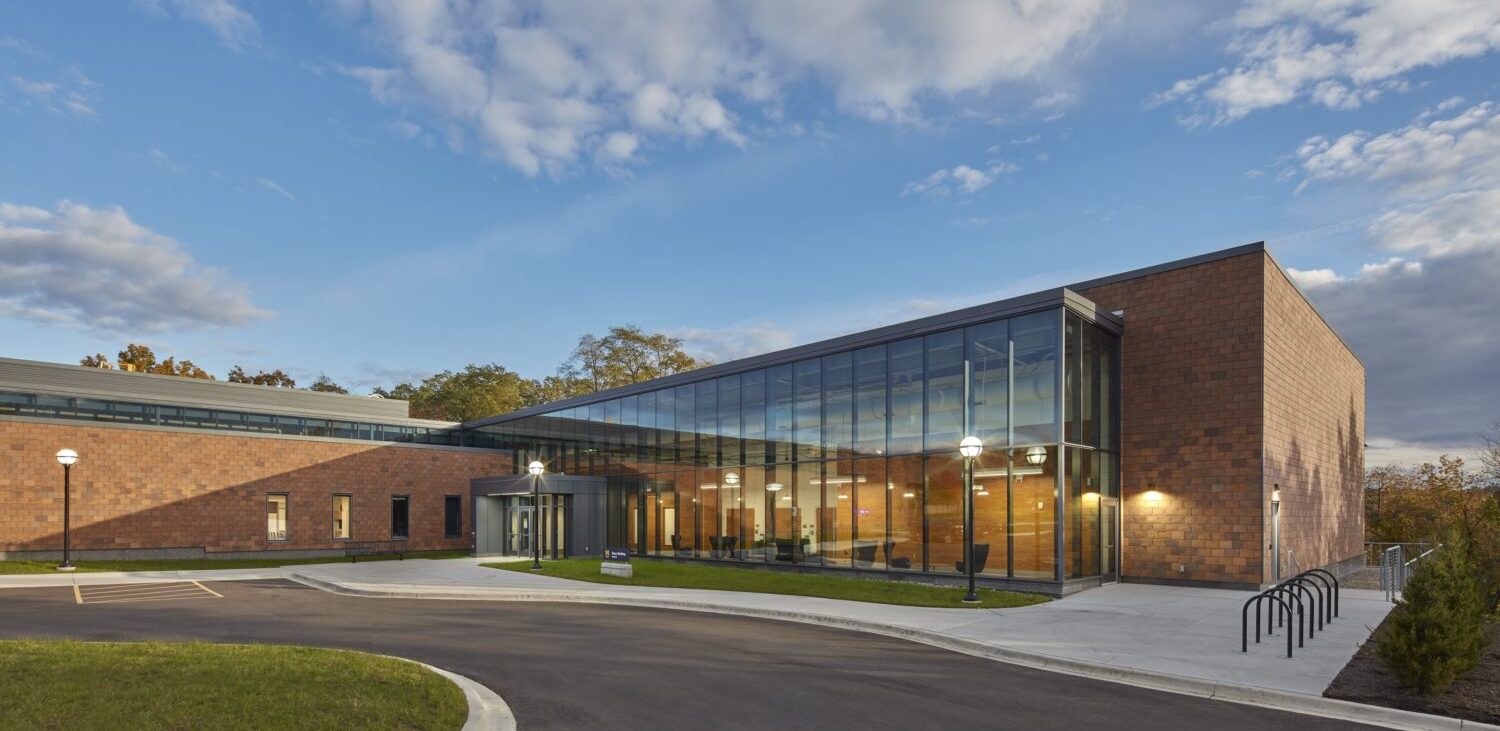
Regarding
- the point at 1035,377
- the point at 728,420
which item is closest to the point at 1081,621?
the point at 1035,377

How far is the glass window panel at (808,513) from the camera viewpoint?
27453mm

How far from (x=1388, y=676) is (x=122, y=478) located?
37709 millimetres

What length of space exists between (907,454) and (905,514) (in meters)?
1.66

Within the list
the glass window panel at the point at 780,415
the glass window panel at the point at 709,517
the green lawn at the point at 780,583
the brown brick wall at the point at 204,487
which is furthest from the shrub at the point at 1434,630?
the brown brick wall at the point at 204,487

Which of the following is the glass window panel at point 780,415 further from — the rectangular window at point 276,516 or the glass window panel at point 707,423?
the rectangular window at point 276,516

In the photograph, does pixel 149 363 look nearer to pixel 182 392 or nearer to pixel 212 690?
pixel 182 392

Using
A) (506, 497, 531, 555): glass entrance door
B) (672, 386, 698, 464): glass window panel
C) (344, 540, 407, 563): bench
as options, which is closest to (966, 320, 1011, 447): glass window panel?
(672, 386, 698, 464): glass window panel

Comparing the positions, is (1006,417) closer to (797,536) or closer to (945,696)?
(797,536)

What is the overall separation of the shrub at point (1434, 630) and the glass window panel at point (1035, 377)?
1042cm

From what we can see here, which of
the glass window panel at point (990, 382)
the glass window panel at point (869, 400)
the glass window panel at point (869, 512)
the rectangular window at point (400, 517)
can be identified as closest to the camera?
the glass window panel at point (990, 382)

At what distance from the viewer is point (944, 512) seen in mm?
23906

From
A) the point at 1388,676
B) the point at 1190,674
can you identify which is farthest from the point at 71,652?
the point at 1388,676

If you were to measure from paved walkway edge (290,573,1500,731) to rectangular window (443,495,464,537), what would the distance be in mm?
22723

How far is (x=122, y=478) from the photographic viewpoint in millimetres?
32750
